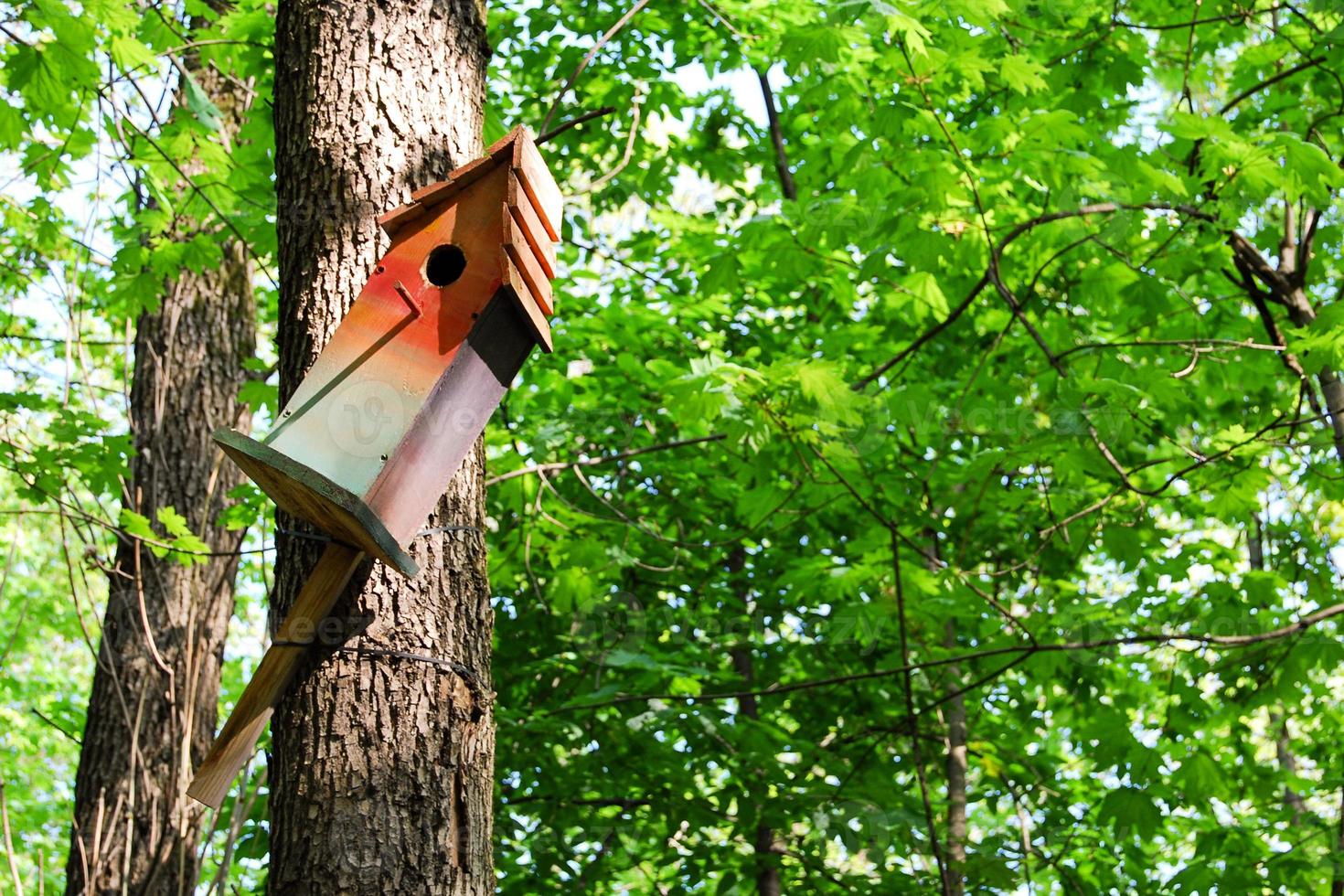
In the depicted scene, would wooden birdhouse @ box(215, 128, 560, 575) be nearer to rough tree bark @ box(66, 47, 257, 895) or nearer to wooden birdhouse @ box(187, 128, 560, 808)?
wooden birdhouse @ box(187, 128, 560, 808)

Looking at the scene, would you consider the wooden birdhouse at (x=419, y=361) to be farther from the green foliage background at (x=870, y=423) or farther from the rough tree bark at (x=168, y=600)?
the rough tree bark at (x=168, y=600)

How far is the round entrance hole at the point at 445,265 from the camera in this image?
245cm

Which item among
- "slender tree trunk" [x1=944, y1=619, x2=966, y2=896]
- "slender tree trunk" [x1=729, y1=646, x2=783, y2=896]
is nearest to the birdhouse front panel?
"slender tree trunk" [x1=729, y1=646, x2=783, y2=896]

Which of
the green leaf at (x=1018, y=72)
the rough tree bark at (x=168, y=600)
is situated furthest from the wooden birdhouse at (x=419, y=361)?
the green leaf at (x=1018, y=72)

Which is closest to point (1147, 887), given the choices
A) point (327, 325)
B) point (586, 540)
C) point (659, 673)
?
point (659, 673)

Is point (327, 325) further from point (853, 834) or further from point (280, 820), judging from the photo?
point (853, 834)

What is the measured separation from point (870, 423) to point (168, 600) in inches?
123

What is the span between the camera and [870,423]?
15.4 ft

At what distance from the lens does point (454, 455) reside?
2367 millimetres

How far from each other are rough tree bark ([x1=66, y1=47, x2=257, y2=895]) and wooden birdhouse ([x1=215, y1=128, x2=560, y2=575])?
87.6 inches

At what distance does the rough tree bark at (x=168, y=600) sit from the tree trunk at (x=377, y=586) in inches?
81.9

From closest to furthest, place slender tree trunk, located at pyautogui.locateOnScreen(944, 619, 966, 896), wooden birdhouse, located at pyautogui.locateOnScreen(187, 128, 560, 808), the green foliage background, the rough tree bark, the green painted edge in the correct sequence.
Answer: the green painted edge < wooden birdhouse, located at pyautogui.locateOnScreen(187, 128, 560, 808) < the green foliage background < the rough tree bark < slender tree trunk, located at pyautogui.locateOnScreen(944, 619, 966, 896)

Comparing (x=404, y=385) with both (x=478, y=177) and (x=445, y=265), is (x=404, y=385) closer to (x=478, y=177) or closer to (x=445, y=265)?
(x=445, y=265)

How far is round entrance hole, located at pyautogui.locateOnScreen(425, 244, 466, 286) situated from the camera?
2.45 metres
